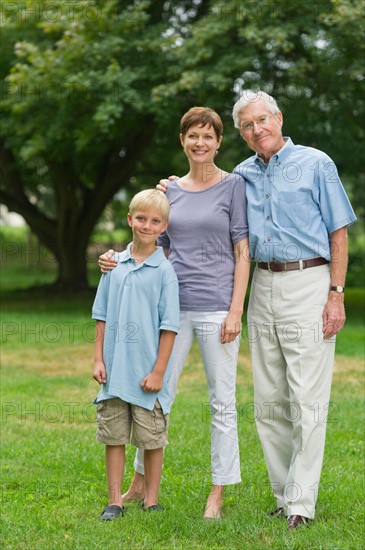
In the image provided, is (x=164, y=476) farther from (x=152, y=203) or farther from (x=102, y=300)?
(x=152, y=203)

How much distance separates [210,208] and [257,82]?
10348 mm

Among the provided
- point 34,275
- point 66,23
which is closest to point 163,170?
point 66,23

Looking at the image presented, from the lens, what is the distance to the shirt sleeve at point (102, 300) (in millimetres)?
4562

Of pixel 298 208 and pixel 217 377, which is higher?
pixel 298 208

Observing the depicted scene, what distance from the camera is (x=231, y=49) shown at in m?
14.0

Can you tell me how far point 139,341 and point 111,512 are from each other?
94cm

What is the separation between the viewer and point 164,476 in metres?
5.54

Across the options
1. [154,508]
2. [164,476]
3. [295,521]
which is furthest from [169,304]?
[164,476]

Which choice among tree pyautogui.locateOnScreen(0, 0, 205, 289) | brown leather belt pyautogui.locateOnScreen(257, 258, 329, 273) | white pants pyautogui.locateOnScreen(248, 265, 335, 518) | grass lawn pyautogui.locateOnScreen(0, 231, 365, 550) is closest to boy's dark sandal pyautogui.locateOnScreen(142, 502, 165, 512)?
grass lawn pyautogui.locateOnScreen(0, 231, 365, 550)

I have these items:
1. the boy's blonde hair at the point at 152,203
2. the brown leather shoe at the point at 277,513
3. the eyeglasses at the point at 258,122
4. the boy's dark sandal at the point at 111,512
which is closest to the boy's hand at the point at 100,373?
the boy's dark sandal at the point at 111,512

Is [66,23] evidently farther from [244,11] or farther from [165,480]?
[165,480]

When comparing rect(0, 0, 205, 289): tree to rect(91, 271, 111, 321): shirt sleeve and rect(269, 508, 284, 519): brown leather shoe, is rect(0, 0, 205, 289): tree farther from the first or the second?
rect(269, 508, 284, 519): brown leather shoe

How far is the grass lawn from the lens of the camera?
428 cm

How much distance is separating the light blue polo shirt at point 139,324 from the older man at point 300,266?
502 mm
